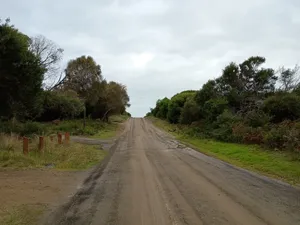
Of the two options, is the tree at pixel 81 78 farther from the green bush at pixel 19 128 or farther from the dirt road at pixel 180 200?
the dirt road at pixel 180 200

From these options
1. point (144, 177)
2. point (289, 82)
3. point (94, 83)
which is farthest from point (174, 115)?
point (144, 177)

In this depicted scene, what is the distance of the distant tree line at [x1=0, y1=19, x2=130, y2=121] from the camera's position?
2027cm

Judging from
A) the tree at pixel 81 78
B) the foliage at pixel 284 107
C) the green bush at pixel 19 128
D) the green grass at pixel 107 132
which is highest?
the tree at pixel 81 78

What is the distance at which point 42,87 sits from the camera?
29.9 m

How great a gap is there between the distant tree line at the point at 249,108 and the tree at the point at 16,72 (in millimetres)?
16017

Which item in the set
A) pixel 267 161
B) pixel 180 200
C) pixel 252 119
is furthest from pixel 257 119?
pixel 180 200

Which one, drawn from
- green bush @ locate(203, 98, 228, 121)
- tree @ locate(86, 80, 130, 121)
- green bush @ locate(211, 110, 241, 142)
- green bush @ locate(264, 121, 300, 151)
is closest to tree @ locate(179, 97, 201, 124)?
green bush @ locate(203, 98, 228, 121)

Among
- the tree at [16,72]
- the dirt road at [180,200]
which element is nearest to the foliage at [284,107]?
the dirt road at [180,200]

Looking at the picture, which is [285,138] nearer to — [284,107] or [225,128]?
[284,107]

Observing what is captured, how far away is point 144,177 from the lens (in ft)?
42.1

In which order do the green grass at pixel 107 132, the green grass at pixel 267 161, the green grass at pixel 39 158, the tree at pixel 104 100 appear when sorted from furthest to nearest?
1. the tree at pixel 104 100
2. the green grass at pixel 107 132
3. the green grass at pixel 39 158
4. the green grass at pixel 267 161

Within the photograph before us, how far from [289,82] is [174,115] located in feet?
102

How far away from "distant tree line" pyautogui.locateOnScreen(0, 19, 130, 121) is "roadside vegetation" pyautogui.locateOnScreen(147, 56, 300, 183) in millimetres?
13117

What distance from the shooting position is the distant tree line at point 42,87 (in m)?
20.3
